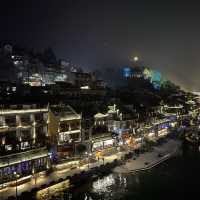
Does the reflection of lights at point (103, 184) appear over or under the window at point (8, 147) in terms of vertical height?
under

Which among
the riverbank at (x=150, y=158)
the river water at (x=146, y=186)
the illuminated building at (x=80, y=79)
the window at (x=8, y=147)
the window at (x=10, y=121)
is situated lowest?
the river water at (x=146, y=186)

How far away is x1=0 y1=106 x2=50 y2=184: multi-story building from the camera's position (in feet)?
131

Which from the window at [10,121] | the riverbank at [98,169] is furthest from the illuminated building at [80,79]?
the window at [10,121]

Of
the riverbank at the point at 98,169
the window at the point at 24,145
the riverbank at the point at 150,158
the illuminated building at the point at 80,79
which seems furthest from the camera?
the illuminated building at the point at 80,79

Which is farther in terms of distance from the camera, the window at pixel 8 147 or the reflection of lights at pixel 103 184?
the reflection of lights at pixel 103 184

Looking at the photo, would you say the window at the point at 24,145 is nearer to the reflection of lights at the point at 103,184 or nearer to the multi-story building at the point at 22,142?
the multi-story building at the point at 22,142

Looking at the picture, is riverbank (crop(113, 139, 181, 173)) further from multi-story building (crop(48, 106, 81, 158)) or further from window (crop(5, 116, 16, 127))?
window (crop(5, 116, 16, 127))

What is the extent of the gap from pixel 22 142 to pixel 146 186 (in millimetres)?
24418

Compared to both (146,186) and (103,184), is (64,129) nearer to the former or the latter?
(103,184)

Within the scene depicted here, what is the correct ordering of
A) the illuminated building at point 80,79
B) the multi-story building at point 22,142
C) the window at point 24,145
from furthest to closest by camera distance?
the illuminated building at point 80,79, the window at point 24,145, the multi-story building at point 22,142

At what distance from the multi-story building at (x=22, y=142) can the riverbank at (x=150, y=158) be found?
1710 centimetres

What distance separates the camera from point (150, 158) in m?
62.1

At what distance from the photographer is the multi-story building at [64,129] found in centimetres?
4994

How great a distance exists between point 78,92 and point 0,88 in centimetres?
2563
